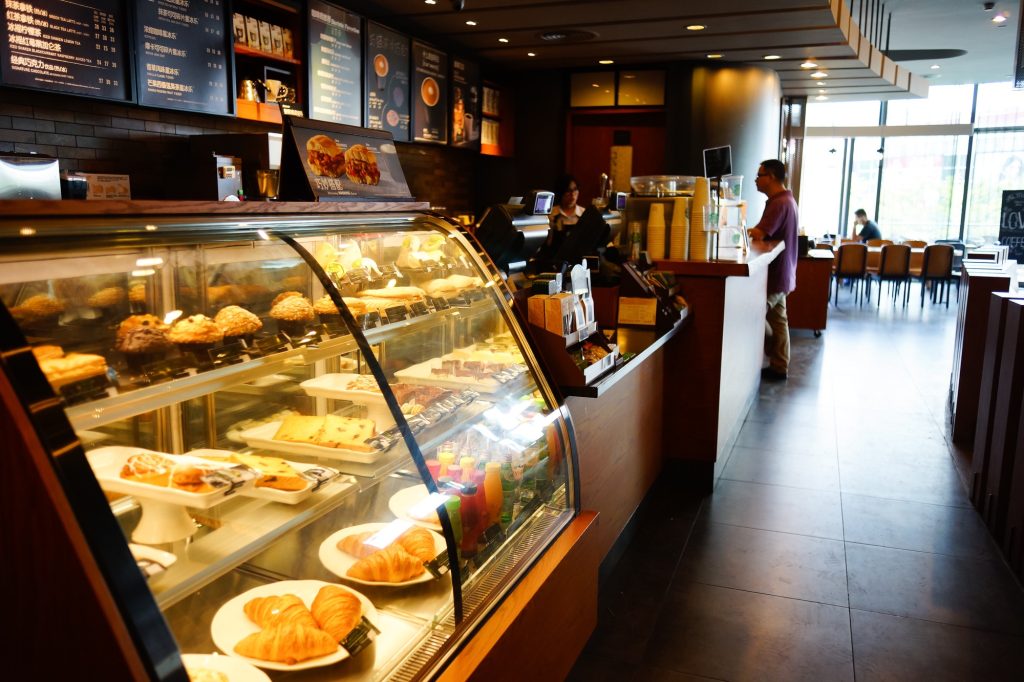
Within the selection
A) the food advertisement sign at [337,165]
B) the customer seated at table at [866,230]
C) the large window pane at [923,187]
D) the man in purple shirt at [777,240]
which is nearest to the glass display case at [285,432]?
the food advertisement sign at [337,165]

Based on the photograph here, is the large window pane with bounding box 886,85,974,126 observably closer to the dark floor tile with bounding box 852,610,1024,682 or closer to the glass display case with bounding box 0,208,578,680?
the dark floor tile with bounding box 852,610,1024,682

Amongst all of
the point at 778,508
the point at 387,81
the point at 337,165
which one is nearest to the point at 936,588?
the point at 778,508

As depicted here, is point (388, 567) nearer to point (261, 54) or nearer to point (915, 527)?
point (915, 527)

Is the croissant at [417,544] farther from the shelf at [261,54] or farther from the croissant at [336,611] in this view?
the shelf at [261,54]

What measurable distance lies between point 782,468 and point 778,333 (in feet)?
8.17

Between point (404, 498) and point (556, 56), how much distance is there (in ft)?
22.9

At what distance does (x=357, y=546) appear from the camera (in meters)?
1.76

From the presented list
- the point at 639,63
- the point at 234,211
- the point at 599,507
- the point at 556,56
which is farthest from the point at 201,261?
the point at 639,63

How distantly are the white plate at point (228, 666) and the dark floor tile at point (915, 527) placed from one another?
9.65ft

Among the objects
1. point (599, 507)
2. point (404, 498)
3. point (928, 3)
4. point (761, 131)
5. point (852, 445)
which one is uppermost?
point (928, 3)

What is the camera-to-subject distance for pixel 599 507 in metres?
2.92

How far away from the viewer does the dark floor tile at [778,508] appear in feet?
12.0

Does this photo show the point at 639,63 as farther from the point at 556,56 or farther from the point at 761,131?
the point at 761,131

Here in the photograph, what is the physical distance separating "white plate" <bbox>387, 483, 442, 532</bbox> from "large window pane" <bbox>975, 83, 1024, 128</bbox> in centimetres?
1631
